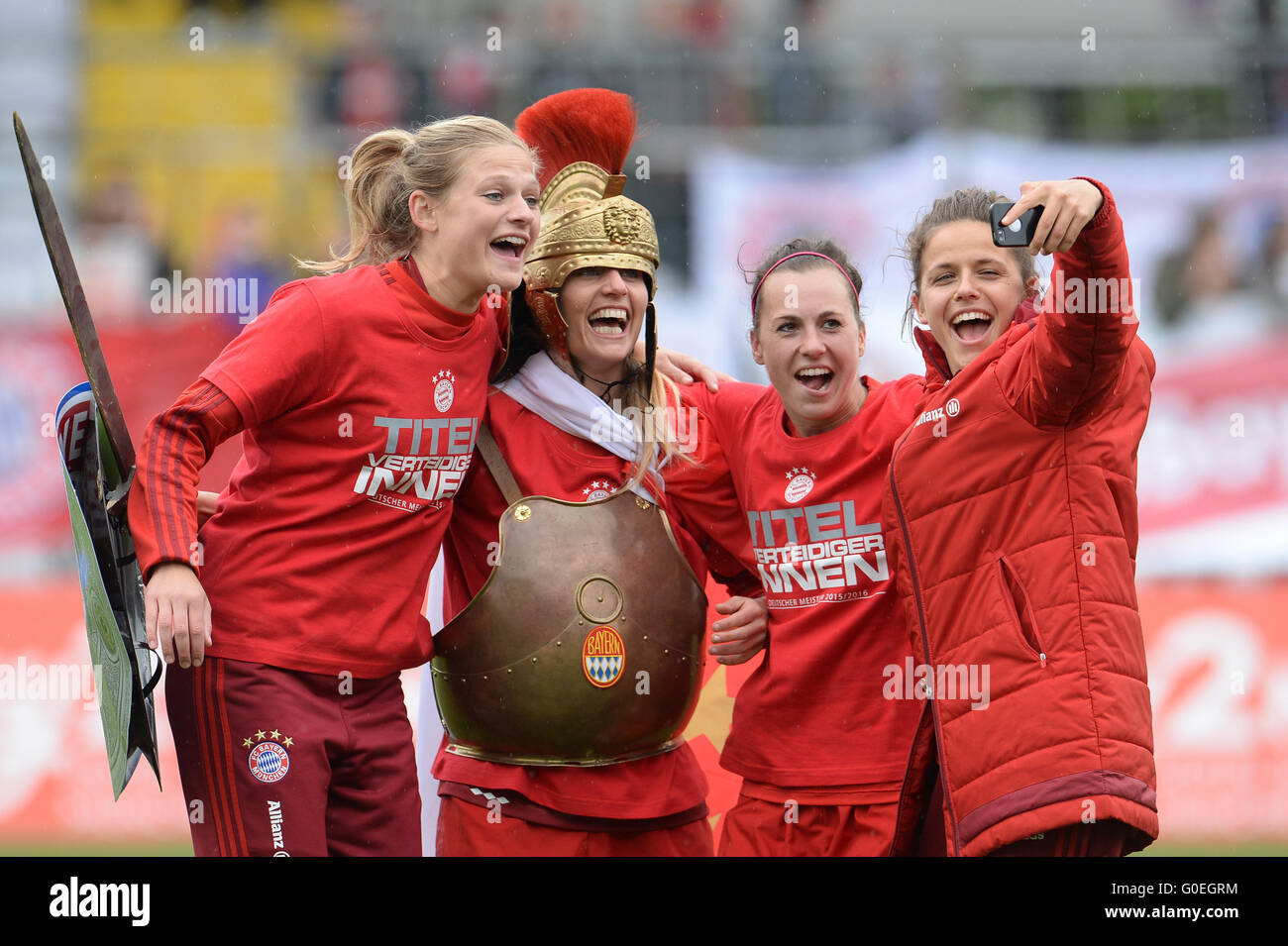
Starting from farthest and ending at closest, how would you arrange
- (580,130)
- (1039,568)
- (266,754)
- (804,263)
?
(580,130), (804,263), (266,754), (1039,568)

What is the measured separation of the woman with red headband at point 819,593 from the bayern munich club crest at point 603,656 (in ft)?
1.08

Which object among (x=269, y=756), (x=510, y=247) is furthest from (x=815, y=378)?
(x=269, y=756)

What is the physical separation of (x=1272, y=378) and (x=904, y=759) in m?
5.97

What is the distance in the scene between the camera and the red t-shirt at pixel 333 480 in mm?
3156

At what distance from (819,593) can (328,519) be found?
1094 mm

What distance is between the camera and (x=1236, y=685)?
7.05 meters

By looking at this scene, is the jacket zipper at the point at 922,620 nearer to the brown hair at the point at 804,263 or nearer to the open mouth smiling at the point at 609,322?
the brown hair at the point at 804,263

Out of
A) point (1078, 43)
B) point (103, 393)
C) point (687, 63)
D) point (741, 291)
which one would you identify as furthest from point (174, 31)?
point (103, 393)

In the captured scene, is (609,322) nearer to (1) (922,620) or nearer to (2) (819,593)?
(2) (819,593)

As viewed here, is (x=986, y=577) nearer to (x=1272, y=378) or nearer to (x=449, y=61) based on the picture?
(x=1272, y=378)

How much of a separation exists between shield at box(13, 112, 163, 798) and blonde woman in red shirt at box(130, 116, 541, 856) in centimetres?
8

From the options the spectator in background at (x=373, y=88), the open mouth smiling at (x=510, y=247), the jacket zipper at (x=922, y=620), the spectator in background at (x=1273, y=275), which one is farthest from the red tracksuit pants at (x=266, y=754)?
the spectator in background at (x=1273, y=275)

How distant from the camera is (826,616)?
3.41 metres
